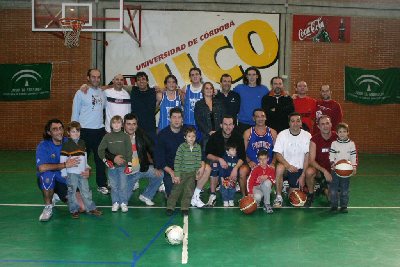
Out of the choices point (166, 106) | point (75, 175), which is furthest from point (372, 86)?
point (75, 175)

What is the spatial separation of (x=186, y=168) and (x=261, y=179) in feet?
4.04

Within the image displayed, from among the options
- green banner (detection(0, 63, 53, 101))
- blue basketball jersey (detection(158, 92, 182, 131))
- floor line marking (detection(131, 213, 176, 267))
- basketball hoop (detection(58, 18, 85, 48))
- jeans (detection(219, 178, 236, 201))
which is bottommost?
floor line marking (detection(131, 213, 176, 267))

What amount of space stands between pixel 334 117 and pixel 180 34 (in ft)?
22.5

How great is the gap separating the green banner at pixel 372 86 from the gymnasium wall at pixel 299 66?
0.65 feet

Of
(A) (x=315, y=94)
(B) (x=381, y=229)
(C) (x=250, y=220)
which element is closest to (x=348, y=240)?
(B) (x=381, y=229)

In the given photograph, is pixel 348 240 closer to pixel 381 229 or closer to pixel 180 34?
pixel 381 229

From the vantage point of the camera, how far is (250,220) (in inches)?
274

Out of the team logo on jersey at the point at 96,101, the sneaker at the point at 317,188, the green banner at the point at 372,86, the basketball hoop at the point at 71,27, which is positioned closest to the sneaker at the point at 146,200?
the team logo on jersey at the point at 96,101

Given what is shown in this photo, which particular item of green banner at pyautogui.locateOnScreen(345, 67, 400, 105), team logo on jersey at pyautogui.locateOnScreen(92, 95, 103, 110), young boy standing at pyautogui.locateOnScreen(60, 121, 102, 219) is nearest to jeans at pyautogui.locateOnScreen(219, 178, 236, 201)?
young boy standing at pyautogui.locateOnScreen(60, 121, 102, 219)

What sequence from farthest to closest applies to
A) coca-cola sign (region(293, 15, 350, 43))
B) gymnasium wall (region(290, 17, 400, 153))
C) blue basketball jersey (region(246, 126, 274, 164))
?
gymnasium wall (region(290, 17, 400, 153)) → coca-cola sign (region(293, 15, 350, 43)) → blue basketball jersey (region(246, 126, 274, 164))

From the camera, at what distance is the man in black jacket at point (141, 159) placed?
7789 mm

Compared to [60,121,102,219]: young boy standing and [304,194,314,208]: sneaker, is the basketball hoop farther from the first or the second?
[304,194,314,208]: sneaker

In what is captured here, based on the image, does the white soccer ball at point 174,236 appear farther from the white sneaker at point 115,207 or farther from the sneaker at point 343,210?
the sneaker at point 343,210

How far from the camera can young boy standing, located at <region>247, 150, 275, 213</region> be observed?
298 inches
